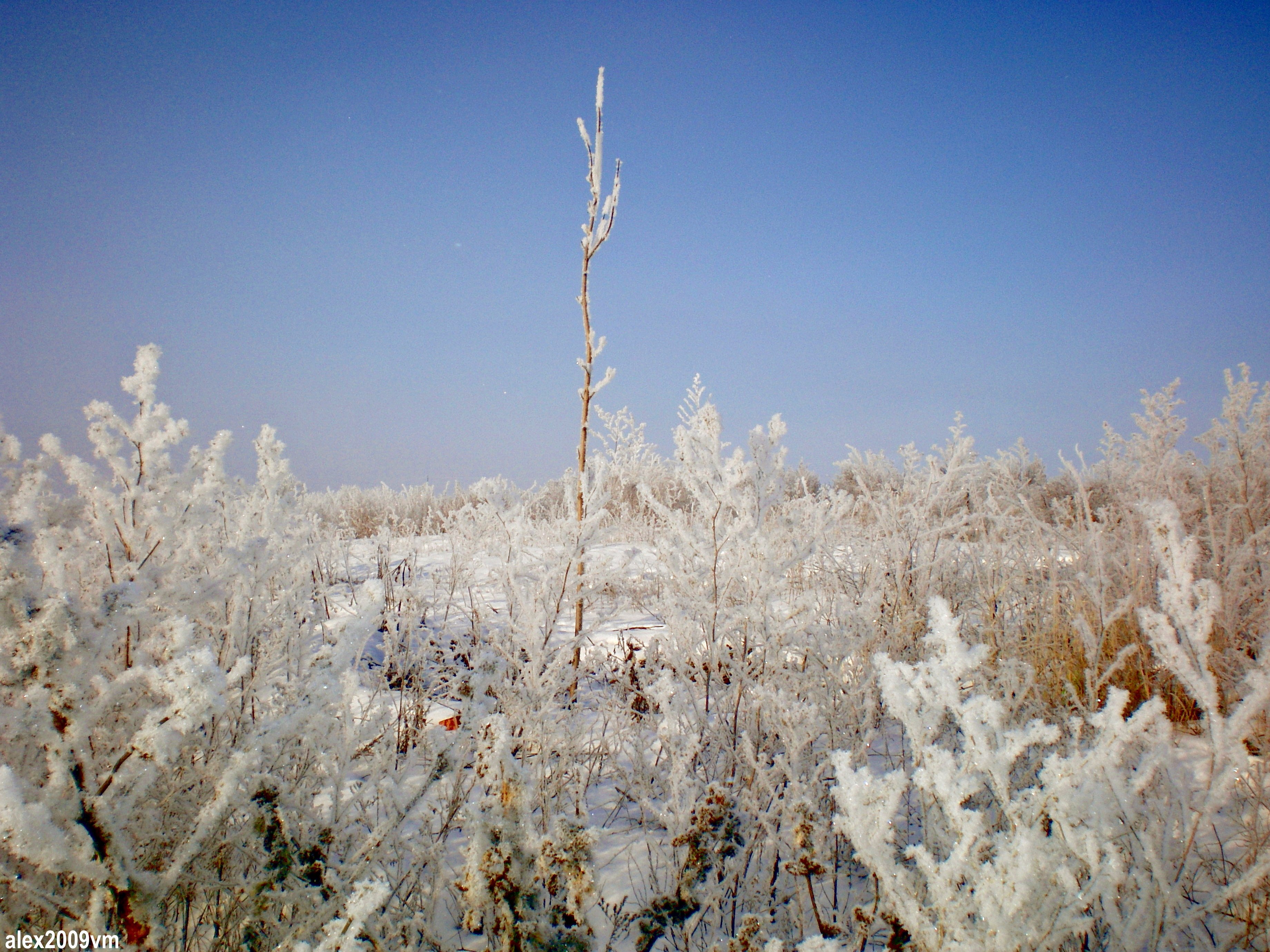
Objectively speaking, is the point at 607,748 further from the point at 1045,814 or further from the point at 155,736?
the point at 155,736

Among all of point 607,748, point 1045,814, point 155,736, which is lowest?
point 607,748

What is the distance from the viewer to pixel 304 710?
124 cm

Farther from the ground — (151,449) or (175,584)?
(151,449)

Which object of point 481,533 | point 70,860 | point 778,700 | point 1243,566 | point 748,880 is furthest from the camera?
point 481,533

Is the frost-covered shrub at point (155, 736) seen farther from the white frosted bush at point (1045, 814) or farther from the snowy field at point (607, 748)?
the white frosted bush at point (1045, 814)

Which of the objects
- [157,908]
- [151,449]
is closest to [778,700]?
[157,908]

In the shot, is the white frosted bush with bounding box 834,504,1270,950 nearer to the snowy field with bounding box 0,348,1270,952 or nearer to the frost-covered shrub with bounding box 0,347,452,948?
the snowy field with bounding box 0,348,1270,952

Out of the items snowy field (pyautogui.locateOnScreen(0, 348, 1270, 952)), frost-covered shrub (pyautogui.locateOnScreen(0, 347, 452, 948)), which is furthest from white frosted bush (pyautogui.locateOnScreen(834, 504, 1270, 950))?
frost-covered shrub (pyautogui.locateOnScreen(0, 347, 452, 948))

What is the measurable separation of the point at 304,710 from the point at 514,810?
21.5 inches

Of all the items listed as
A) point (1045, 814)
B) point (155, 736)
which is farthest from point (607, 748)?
point (155, 736)

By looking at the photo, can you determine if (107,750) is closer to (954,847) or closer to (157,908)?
(157,908)

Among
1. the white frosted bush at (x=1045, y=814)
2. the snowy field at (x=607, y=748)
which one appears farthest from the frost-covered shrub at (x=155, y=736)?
the white frosted bush at (x=1045, y=814)

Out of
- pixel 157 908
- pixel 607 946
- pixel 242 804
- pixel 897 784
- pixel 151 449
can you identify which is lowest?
pixel 607 946

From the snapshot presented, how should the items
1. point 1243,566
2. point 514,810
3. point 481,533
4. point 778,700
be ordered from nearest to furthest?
point 514,810, point 778,700, point 1243,566, point 481,533
